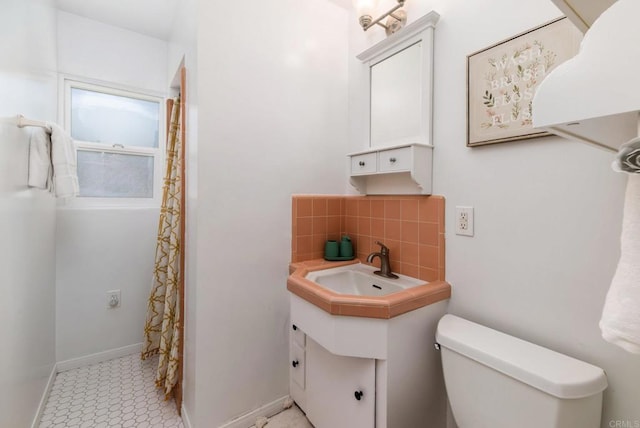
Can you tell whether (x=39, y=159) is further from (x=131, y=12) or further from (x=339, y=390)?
(x=339, y=390)

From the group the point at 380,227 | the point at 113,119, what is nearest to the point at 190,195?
the point at 380,227

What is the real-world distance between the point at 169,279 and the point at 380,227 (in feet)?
4.35

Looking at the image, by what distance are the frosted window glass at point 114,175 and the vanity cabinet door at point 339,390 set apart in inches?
74.4

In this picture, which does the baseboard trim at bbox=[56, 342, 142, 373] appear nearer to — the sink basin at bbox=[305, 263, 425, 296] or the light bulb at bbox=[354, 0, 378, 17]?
the sink basin at bbox=[305, 263, 425, 296]

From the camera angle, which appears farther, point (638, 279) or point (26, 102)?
point (26, 102)

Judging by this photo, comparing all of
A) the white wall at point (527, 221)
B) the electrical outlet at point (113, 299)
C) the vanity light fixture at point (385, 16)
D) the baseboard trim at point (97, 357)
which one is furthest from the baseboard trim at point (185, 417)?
the vanity light fixture at point (385, 16)

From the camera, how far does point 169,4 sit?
5.86ft

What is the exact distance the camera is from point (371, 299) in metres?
1.05

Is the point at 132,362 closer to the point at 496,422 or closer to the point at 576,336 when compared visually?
the point at 496,422

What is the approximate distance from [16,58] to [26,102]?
0.74ft

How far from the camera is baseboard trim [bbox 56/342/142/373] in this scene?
1972 millimetres

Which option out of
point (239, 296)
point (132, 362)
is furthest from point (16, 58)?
point (132, 362)

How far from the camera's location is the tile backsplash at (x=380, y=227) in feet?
4.28

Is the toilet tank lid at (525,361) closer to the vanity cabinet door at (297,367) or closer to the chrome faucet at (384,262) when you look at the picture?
the chrome faucet at (384,262)
